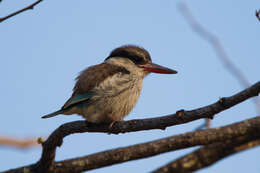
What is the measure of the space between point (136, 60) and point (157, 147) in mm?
2422

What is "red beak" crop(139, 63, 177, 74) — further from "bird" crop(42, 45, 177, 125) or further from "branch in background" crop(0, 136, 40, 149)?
"branch in background" crop(0, 136, 40, 149)

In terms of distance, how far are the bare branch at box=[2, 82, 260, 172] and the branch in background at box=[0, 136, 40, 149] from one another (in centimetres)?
146

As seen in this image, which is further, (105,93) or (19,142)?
(19,142)

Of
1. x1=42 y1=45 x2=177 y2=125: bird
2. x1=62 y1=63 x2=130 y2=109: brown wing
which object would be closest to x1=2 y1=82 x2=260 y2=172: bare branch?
x1=42 y1=45 x2=177 y2=125: bird

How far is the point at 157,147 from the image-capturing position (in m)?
2.71

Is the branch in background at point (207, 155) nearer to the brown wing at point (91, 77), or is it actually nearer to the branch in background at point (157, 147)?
the branch in background at point (157, 147)

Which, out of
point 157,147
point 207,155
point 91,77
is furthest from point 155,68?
point 207,155

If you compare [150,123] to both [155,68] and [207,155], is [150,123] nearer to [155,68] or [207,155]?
[207,155]

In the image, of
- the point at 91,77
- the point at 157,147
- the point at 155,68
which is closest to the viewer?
the point at 157,147

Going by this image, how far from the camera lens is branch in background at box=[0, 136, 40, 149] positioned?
449 centimetres

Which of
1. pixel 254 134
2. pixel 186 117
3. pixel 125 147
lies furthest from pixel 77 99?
pixel 254 134

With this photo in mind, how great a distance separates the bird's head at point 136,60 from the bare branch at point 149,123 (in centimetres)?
163

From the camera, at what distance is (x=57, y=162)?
288 cm

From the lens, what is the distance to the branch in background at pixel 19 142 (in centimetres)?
449
